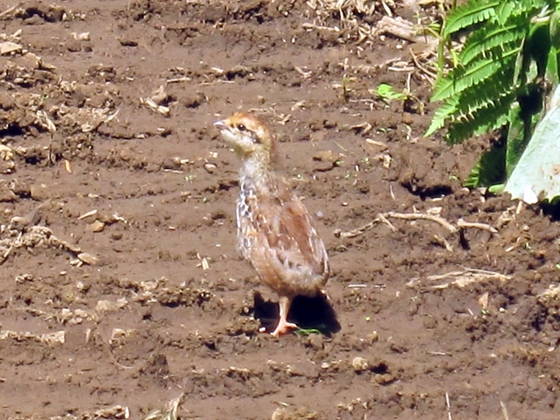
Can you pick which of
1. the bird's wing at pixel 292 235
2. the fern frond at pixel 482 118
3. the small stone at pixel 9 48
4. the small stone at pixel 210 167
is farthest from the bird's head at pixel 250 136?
the small stone at pixel 9 48

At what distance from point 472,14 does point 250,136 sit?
1.80 metres

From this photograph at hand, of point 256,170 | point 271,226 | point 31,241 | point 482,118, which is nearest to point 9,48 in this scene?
point 31,241

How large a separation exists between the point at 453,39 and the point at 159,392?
4.75 m

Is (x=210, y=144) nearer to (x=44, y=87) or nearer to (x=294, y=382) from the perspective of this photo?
(x=44, y=87)

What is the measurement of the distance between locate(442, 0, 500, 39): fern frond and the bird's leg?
2411 mm

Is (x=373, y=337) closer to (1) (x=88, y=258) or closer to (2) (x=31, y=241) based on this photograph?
(1) (x=88, y=258)

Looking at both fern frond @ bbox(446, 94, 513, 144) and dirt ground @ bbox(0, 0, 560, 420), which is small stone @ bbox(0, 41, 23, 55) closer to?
dirt ground @ bbox(0, 0, 560, 420)

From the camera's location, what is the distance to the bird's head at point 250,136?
335 inches

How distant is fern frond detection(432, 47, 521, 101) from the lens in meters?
8.75

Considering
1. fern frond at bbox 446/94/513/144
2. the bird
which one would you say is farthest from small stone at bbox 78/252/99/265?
fern frond at bbox 446/94/513/144

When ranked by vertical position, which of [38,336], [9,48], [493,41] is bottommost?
[38,336]

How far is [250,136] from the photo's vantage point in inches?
335

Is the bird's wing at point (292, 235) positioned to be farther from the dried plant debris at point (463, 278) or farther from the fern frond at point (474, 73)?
the fern frond at point (474, 73)

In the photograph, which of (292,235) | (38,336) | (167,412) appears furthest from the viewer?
(292,235)
